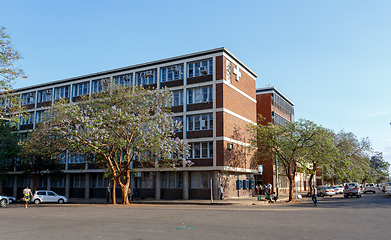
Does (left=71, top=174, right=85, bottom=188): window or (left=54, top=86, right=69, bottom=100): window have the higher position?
(left=54, top=86, right=69, bottom=100): window

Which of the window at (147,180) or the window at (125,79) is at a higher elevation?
the window at (125,79)

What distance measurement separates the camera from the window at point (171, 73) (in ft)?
127

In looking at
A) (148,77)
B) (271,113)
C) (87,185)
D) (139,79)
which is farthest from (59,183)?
(271,113)

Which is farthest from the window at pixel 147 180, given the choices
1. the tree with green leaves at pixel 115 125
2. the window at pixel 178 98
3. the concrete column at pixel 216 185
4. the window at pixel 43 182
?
the window at pixel 43 182

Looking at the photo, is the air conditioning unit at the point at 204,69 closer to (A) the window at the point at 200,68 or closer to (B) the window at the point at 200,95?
(A) the window at the point at 200,68

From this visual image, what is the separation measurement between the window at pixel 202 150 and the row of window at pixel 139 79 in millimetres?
7950

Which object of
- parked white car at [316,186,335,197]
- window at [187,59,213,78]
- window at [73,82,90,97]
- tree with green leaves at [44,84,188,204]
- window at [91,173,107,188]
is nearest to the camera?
tree with green leaves at [44,84,188,204]

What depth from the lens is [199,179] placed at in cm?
3656

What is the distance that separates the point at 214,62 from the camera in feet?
120

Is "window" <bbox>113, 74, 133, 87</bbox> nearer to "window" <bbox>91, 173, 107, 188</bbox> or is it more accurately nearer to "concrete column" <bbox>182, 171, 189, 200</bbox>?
"window" <bbox>91, 173, 107, 188</bbox>

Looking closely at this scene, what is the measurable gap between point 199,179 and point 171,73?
42.5 ft

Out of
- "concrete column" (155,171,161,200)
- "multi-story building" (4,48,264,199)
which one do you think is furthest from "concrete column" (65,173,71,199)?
"concrete column" (155,171,161,200)

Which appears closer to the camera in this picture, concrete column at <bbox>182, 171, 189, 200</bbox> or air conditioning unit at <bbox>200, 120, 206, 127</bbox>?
concrete column at <bbox>182, 171, 189, 200</bbox>

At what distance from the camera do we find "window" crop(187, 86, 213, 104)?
121 feet
